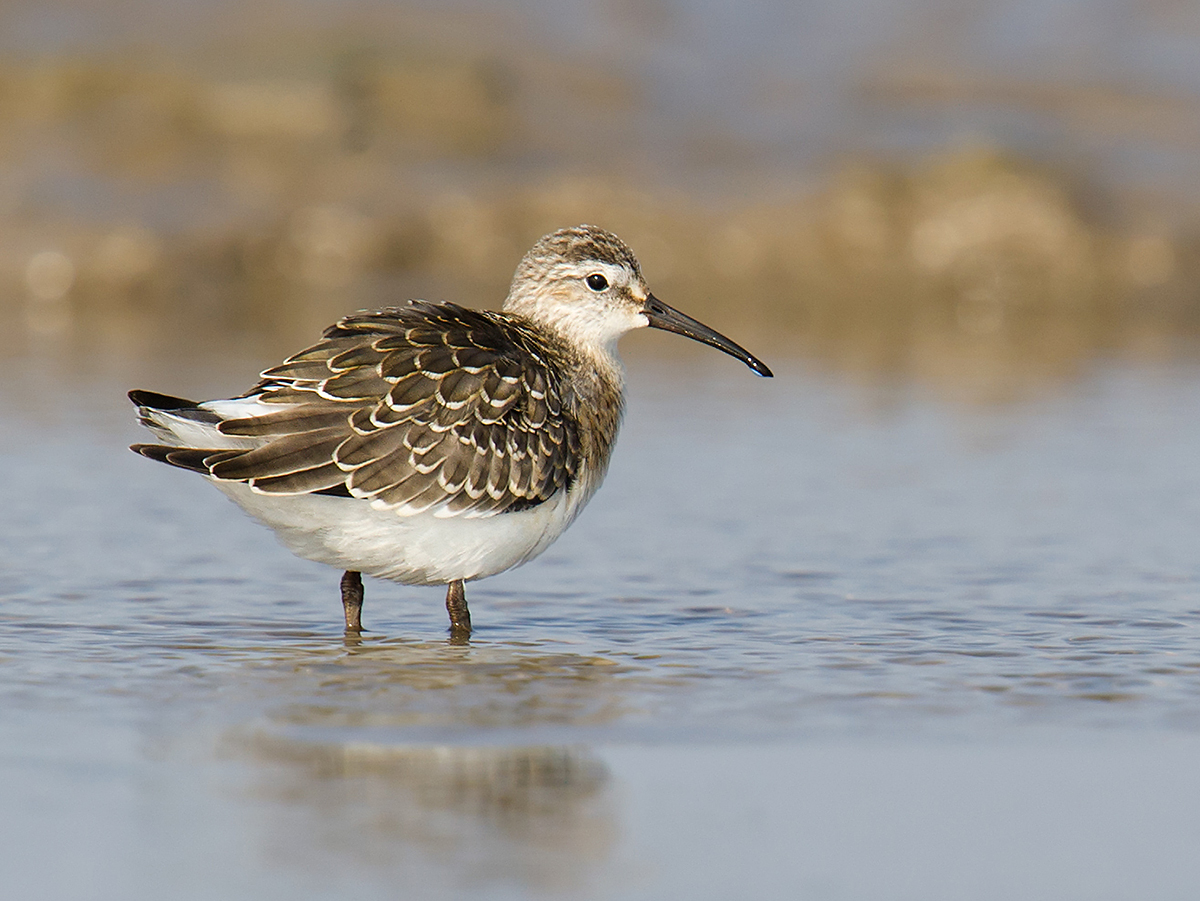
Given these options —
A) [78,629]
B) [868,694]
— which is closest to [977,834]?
[868,694]

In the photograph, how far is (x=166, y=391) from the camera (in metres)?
14.6

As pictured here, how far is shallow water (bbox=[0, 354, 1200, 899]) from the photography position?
18.0 ft

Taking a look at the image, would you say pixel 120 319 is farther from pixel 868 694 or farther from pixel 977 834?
pixel 977 834

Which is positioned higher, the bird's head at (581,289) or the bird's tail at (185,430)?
the bird's head at (581,289)

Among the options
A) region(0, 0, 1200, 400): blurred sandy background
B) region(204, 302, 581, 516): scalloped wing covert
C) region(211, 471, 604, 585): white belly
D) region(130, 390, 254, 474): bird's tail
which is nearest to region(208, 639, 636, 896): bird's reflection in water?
region(211, 471, 604, 585): white belly

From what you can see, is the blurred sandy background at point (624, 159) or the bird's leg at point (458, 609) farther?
the blurred sandy background at point (624, 159)

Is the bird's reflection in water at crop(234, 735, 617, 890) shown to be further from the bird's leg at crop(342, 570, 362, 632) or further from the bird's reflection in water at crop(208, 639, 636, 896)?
the bird's leg at crop(342, 570, 362, 632)

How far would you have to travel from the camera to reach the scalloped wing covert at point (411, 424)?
26.2 ft

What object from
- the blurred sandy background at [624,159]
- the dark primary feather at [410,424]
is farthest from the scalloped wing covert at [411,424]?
the blurred sandy background at [624,159]

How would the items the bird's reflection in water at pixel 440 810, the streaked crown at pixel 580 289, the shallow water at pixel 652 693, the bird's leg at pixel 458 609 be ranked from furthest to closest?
1. the streaked crown at pixel 580 289
2. the bird's leg at pixel 458 609
3. the shallow water at pixel 652 693
4. the bird's reflection in water at pixel 440 810

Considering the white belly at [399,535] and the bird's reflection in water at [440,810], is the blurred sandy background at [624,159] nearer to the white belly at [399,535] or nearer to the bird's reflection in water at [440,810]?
the white belly at [399,535]

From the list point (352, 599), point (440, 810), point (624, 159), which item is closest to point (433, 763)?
point (440, 810)

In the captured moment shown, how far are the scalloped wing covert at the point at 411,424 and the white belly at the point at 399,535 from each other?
0.08 metres

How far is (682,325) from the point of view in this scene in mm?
10062
